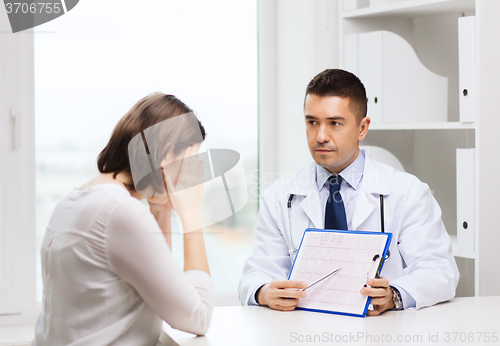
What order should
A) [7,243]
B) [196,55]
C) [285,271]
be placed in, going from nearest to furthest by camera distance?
[285,271]
[7,243]
[196,55]

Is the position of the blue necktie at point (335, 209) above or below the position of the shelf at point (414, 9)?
below

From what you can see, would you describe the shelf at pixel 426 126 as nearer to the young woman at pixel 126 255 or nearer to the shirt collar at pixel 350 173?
the shirt collar at pixel 350 173

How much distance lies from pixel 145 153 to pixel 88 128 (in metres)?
1.20

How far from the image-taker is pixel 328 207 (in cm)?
162

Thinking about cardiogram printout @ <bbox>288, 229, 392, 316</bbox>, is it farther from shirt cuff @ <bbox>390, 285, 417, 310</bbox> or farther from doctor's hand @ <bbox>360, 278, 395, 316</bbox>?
shirt cuff @ <bbox>390, 285, 417, 310</bbox>

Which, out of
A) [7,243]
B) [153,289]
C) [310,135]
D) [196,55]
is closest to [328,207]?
[310,135]

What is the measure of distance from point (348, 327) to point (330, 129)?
0.67 metres

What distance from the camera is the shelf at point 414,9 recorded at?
185 centimetres

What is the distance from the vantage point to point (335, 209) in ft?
5.26

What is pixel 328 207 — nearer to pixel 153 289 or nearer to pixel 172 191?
pixel 172 191

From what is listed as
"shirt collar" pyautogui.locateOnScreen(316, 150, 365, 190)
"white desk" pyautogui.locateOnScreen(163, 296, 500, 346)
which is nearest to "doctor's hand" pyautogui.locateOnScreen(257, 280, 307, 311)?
"white desk" pyautogui.locateOnScreen(163, 296, 500, 346)

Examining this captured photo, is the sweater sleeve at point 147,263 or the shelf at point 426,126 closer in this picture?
the sweater sleeve at point 147,263

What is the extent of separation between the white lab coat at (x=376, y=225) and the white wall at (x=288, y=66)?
0.65 m

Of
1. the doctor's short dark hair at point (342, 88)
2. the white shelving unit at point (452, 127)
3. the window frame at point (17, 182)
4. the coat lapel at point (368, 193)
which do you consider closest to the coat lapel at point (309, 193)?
the coat lapel at point (368, 193)
